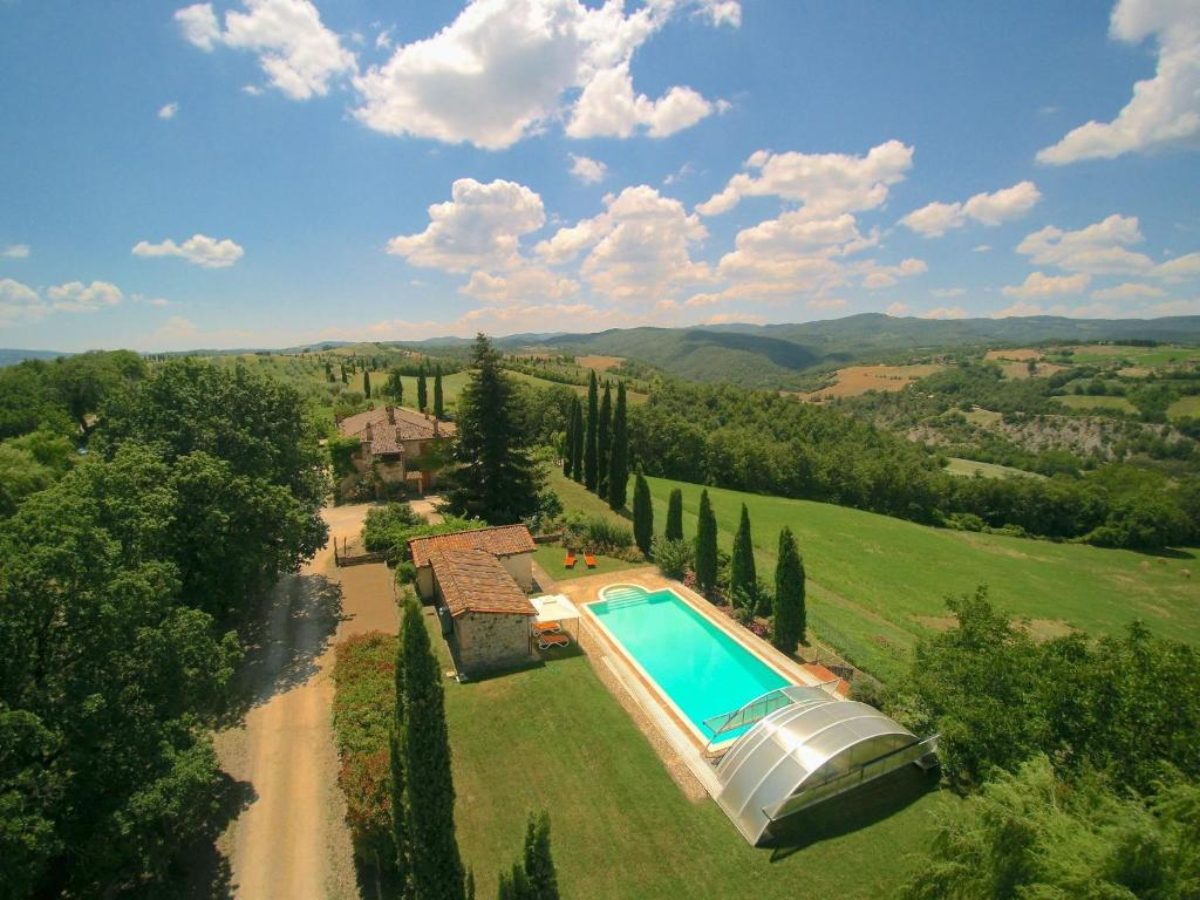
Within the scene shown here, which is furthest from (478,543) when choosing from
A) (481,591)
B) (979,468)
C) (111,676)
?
(979,468)

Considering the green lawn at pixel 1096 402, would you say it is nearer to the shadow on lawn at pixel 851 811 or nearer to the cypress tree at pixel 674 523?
the cypress tree at pixel 674 523

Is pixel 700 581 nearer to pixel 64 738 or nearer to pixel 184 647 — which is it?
pixel 184 647

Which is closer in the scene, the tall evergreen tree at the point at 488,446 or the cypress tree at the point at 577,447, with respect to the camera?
the tall evergreen tree at the point at 488,446

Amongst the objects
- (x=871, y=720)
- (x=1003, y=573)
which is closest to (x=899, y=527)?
(x=1003, y=573)

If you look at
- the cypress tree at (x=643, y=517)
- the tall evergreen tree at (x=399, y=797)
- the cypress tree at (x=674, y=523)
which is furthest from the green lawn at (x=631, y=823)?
the cypress tree at (x=643, y=517)

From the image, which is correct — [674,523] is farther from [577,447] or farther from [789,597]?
[577,447]

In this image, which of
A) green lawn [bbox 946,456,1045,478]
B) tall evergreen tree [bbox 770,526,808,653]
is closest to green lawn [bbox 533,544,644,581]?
tall evergreen tree [bbox 770,526,808,653]
